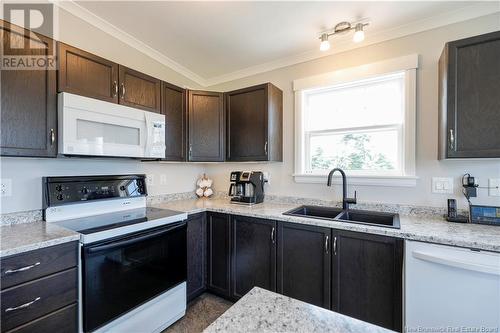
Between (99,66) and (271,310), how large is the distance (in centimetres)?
199

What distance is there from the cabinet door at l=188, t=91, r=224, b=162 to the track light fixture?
1.18 m

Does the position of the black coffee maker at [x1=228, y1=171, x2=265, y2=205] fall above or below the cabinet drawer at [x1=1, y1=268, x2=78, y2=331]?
above

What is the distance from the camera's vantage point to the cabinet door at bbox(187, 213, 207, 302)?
208 centimetres

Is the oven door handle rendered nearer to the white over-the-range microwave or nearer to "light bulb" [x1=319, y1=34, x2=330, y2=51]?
the white over-the-range microwave

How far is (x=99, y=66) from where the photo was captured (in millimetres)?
1731

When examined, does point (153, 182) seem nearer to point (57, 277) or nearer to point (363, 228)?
point (57, 277)

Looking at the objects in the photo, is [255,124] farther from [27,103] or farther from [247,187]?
[27,103]

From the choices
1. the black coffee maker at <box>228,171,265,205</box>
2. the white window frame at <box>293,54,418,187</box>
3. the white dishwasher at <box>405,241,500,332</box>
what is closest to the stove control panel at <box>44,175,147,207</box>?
the black coffee maker at <box>228,171,265,205</box>

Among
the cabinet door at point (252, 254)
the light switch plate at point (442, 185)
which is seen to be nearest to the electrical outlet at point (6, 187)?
the cabinet door at point (252, 254)

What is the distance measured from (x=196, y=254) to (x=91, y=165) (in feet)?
3.93

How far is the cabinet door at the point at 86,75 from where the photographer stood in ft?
5.08

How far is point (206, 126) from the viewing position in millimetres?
2545
